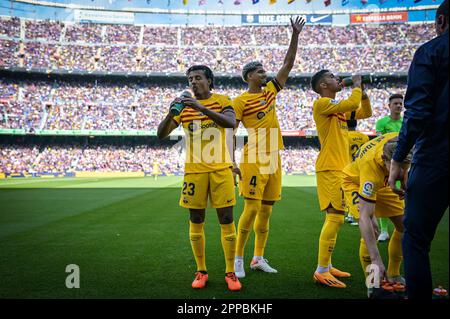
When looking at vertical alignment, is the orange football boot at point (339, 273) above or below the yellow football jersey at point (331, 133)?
below

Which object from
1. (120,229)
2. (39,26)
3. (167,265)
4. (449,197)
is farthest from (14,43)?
(449,197)

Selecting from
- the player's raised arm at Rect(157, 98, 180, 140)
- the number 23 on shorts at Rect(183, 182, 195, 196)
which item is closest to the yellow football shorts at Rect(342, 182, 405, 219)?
the number 23 on shorts at Rect(183, 182, 195, 196)

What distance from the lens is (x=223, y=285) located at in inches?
136

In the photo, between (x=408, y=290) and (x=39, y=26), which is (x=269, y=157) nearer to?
(x=408, y=290)

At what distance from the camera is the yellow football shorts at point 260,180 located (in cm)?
389

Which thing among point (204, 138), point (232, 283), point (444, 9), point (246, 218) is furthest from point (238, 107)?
point (444, 9)

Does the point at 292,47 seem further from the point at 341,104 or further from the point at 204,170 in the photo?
the point at 204,170

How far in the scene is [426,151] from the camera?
6.93ft

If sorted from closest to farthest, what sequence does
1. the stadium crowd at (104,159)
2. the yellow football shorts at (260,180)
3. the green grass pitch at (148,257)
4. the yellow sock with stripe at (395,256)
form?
the green grass pitch at (148,257) → the yellow sock with stripe at (395,256) → the yellow football shorts at (260,180) → the stadium crowd at (104,159)

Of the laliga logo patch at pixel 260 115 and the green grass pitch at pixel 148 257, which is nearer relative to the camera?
the green grass pitch at pixel 148 257

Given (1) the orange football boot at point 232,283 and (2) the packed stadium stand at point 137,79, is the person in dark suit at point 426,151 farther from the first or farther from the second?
(2) the packed stadium stand at point 137,79

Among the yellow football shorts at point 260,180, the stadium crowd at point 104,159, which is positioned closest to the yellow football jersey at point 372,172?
the yellow football shorts at point 260,180

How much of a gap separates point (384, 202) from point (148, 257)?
129 inches

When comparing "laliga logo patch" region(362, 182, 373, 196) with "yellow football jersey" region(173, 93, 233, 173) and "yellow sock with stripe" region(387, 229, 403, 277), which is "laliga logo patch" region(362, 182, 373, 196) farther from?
"yellow football jersey" region(173, 93, 233, 173)
